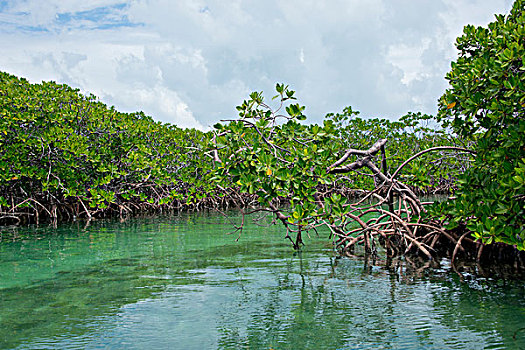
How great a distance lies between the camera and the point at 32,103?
9883mm

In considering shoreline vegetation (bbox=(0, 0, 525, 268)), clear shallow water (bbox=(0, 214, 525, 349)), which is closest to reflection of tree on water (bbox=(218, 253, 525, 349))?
clear shallow water (bbox=(0, 214, 525, 349))

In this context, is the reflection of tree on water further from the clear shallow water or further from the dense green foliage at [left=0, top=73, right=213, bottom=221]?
the dense green foliage at [left=0, top=73, right=213, bottom=221]

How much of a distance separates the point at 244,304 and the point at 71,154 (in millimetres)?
8075

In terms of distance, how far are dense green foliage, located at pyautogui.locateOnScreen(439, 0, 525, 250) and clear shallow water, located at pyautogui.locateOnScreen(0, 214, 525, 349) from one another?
0.65 metres

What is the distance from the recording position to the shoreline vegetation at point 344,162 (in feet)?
13.0

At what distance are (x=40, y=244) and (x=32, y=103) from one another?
3704mm

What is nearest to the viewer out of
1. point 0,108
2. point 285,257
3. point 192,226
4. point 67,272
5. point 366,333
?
point 366,333

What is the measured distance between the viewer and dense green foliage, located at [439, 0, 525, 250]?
3742mm

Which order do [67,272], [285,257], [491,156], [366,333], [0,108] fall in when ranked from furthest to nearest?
[0,108], [285,257], [67,272], [491,156], [366,333]

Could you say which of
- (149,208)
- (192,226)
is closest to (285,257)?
(192,226)

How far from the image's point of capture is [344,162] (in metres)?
6.38

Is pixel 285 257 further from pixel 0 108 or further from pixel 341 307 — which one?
pixel 0 108

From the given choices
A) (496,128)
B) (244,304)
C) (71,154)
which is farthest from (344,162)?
(71,154)

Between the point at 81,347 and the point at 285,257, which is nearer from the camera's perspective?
the point at 81,347
